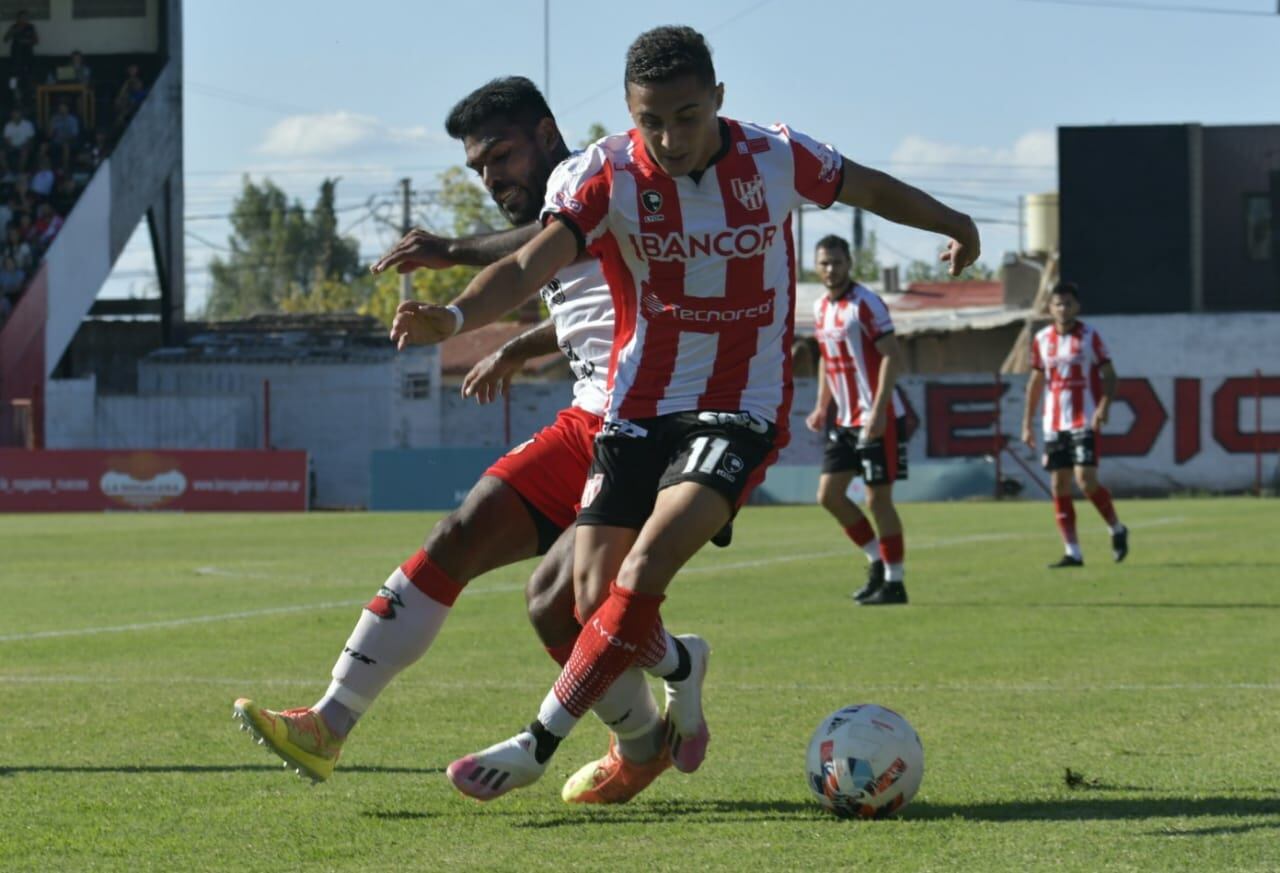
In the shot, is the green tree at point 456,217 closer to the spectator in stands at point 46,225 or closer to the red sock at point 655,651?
the spectator in stands at point 46,225

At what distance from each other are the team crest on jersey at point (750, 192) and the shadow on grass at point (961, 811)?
5.38 feet

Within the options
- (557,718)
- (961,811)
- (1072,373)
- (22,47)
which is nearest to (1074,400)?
(1072,373)

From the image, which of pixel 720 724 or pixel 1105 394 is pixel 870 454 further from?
pixel 720 724

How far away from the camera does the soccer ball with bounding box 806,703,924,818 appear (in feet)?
17.0

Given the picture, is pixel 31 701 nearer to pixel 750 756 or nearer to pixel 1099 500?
pixel 750 756

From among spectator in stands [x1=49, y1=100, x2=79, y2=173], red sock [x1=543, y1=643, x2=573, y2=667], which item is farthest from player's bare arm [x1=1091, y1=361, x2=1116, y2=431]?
spectator in stands [x1=49, y1=100, x2=79, y2=173]

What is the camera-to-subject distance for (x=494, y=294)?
5.02 m

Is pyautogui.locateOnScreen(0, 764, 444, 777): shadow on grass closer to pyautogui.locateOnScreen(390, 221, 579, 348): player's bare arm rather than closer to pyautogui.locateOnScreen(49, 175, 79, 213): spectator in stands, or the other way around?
pyautogui.locateOnScreen(390, 221, 579, 348): player's bare arm

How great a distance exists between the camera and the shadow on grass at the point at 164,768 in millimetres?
6012

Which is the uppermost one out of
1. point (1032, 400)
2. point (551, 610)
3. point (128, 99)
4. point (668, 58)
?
point (128, 99)

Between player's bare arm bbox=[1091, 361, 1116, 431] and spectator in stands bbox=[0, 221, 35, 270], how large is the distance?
27.0 m

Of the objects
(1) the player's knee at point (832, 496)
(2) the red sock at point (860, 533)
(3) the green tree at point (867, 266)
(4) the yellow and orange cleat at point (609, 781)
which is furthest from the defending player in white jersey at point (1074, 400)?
(3) the green tree at point (867, 266)

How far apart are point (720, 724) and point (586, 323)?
5.70ft

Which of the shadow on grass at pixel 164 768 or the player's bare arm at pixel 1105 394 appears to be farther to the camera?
the player's bare arm at pixel 1105 394
